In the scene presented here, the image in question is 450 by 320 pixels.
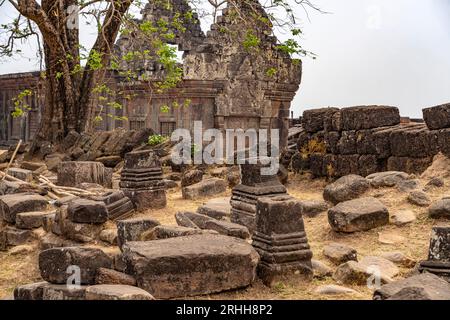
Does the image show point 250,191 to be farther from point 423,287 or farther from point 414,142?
point 423,287

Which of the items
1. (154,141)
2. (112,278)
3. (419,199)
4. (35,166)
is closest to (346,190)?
(419,199)

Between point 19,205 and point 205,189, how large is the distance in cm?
278

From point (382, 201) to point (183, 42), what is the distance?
1253 centimetres

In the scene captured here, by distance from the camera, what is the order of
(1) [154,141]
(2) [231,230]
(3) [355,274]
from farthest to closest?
(1) [154,141] < (2) [231,230] < (3) [355,274]

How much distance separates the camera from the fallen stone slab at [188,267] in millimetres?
4281

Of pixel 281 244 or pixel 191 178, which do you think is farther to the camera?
pixel 191 178

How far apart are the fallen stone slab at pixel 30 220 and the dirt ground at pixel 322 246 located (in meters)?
0.45

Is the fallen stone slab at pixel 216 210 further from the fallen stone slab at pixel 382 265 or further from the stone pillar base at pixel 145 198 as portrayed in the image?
the fallen stone slab at pixel 382 265

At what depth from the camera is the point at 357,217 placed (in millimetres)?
5902

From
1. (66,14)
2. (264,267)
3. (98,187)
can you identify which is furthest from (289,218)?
(66,14)

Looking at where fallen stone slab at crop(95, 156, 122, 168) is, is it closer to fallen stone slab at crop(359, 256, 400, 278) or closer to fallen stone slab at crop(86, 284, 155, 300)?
fallen stone slab at crop(359, 256, 400, 278)

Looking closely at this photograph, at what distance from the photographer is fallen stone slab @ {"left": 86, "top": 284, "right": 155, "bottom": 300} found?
3.66 m

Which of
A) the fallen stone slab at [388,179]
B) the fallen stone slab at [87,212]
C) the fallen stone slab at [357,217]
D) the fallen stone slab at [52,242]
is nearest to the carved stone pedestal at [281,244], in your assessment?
the fallen stone slab at [357,217]

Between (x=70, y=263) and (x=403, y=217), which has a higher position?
(x=403, y=217)
